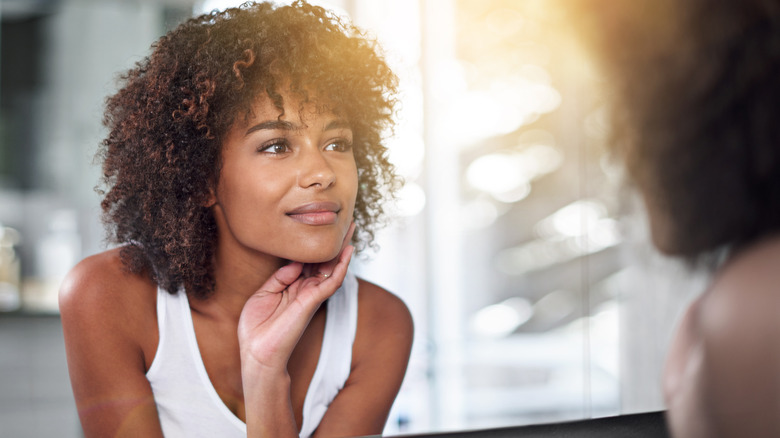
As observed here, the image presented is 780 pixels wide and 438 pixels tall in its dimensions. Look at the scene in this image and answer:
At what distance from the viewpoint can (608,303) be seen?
90 cm

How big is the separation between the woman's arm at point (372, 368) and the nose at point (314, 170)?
0.45 ft

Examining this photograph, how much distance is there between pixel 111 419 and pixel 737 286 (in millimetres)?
784

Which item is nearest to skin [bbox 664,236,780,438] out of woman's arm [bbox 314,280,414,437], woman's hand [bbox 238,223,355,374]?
woman's arm [bbox 314,280,414,437]

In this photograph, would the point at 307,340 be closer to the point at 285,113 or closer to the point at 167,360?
the point at 167,360

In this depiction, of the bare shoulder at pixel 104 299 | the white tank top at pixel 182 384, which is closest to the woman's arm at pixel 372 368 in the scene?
the white tank top at pixel 182 384

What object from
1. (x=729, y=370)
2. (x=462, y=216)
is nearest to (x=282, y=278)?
(x=462, y=216)

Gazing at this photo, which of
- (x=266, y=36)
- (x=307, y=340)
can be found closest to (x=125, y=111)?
(x=266, y=36)

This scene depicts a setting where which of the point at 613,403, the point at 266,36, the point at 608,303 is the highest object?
the point at 266,36

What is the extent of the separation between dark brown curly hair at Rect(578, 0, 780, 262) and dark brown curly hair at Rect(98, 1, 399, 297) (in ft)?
1.47

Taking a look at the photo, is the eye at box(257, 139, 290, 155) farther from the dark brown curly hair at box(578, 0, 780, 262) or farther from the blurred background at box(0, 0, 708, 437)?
the dark brown curly hair at box(578, 0, 780, 262)

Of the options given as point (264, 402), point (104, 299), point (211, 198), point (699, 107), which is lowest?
point (264, 402)

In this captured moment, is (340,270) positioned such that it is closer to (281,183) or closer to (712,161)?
(281,183)

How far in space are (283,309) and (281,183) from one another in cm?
13

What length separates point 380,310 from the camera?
71 cm
